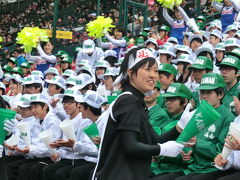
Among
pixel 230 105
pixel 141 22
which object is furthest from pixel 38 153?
pixel 141 22

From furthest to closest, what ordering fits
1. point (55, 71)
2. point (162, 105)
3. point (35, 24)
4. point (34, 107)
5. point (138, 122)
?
point (35, 24) → point (55, 71) → point (34, 107) → point (162, 105) → point (138, 122)

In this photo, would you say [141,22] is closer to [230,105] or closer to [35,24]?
[35,24]

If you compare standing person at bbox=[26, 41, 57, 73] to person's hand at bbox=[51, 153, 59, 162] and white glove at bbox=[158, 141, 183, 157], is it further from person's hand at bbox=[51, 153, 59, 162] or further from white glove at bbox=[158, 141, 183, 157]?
white glove at bbox=[158, 141, 183, 157]

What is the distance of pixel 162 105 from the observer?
289 inches

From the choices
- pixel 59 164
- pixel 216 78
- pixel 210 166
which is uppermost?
pixel 216 78

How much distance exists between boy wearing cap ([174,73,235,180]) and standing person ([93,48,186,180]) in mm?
1515

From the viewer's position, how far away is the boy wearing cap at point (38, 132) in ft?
25.2

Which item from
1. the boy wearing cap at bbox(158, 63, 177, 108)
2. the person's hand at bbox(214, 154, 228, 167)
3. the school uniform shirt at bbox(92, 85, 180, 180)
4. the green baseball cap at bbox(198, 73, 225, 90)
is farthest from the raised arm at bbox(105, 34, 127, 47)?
the school uniform shirt at bbox(92, 85, 180, 180)

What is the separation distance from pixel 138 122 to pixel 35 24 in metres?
22.1

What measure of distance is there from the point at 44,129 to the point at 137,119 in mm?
4414

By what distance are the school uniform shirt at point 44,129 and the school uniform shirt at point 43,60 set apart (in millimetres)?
5481

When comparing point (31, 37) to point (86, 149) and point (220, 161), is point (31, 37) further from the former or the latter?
point (220, 161)

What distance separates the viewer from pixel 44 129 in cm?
792

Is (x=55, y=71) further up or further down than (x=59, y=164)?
further up
